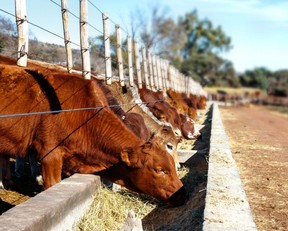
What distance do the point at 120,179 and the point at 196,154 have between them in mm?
3309

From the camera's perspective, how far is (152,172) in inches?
240

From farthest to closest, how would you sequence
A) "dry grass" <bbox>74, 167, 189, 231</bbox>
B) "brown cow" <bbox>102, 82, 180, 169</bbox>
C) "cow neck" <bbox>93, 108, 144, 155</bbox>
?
"brown cow" <bbox>102, 82, 180, 169</bbox> → "cow neck" <bbox>93, 108, 144, 155</bbox> → "dry grass" <bbox>74, 167, 189, 231</bbox>

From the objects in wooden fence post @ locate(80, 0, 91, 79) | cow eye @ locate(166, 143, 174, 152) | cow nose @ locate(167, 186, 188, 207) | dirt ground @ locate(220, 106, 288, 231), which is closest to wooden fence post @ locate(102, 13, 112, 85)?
wooden fence post @ locate(80, 0, 91, 79)

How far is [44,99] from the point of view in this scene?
21.3 ft

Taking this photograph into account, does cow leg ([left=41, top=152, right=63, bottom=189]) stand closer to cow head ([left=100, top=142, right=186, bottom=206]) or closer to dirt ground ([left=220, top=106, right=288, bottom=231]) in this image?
cow head ([left=100, top=142, right=186, bottom=206])

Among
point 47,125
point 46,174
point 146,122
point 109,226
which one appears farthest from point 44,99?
point 146,122

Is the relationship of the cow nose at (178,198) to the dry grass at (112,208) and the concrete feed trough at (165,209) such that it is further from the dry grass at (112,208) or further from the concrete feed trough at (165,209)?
the dry grass at (112,208)

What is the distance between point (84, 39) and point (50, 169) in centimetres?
257

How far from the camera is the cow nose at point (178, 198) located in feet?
20.2

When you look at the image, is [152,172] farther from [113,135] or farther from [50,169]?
[50,169]

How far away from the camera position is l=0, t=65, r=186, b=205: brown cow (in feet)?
20.0

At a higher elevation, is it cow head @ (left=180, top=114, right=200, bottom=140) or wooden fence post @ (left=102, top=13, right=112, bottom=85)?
wooden fence post @ (left=102, top=13, right=112, bottom=85)

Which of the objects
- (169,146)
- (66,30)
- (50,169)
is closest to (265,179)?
(169,146)

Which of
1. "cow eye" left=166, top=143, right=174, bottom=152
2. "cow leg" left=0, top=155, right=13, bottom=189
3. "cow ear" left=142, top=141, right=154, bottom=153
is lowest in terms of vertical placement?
"cow leg" left=0, top=155, right=13, bottom=189
